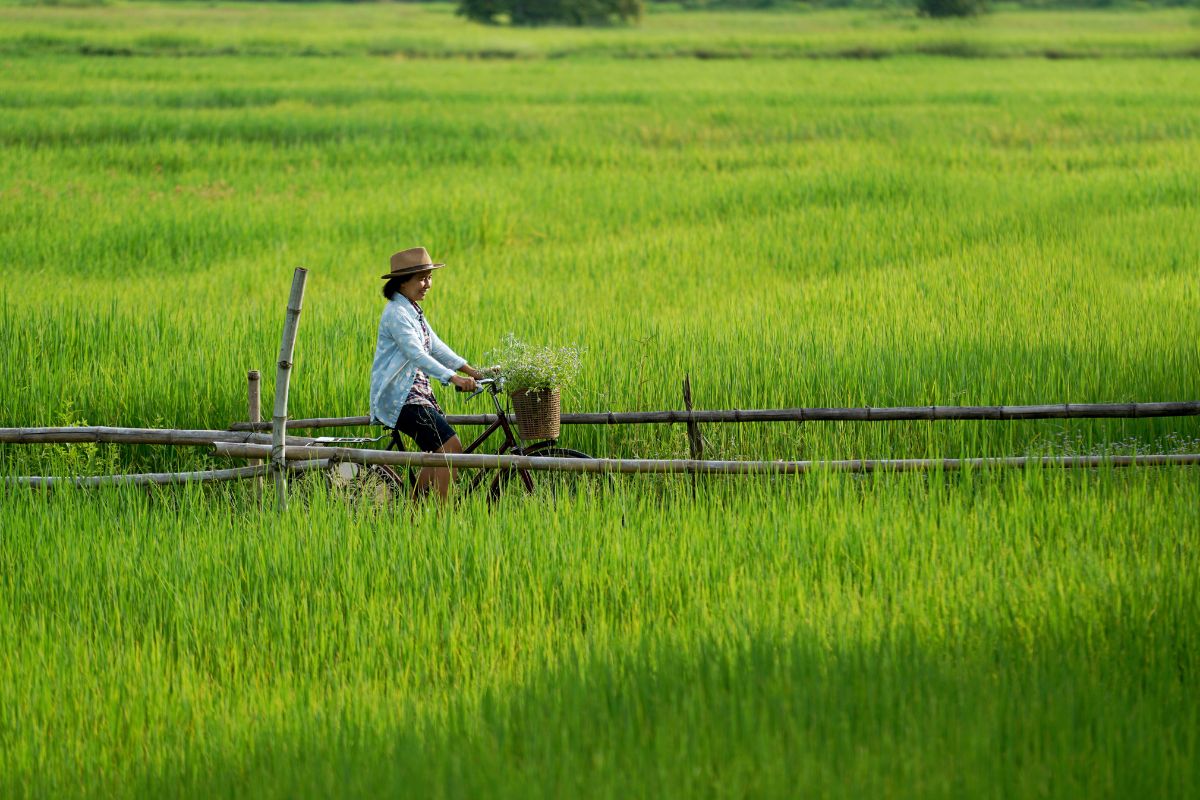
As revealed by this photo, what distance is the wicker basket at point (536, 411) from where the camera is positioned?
4949 mm

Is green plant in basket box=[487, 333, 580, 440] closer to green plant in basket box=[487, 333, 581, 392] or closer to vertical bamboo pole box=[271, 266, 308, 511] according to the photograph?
green plant in basket box=[487, 333, 581, 392]

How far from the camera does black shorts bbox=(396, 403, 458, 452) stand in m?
5.23

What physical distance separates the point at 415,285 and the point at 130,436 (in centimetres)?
134

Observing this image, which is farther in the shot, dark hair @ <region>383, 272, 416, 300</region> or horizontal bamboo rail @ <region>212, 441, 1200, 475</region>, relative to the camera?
dark hair @ <region>383, 272, 416, 300</region>

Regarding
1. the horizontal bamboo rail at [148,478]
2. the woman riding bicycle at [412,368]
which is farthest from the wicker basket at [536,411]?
the horizontal bamboo rail at [148,478]

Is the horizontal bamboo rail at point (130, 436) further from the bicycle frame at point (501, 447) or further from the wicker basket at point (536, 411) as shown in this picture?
the wicker basket at point (536, 411)

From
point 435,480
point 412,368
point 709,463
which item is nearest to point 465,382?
point 412,368

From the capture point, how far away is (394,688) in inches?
142

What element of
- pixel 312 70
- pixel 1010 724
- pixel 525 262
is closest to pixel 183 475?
pixel 1010 724

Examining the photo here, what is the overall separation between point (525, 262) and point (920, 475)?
6136 mm

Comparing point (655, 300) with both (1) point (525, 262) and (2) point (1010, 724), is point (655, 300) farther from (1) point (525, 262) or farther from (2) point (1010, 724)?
(2) point (1010, 724)

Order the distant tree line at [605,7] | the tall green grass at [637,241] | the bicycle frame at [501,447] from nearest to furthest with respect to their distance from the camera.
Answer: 1. the bicycle frame at [501,447]
2. the tall green grass at [637,241]
3. the distant tree line at [605,7]

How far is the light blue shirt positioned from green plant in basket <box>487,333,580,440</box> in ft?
0.92

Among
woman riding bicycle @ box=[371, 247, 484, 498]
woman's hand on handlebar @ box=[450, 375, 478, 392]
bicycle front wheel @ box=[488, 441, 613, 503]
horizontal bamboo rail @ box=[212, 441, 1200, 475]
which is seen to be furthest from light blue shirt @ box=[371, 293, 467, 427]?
bicycle front wheel @ box=[488, 441, 613, 503]
